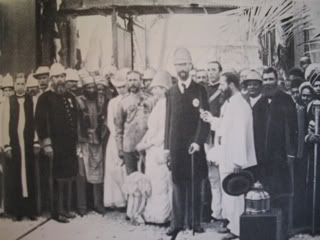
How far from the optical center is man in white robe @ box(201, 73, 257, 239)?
182 centimetres

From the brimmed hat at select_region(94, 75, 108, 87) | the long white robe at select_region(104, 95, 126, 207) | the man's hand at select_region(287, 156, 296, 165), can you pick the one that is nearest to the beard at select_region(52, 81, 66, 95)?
the brimmed hat at select_region(94, 75, 108, 87)

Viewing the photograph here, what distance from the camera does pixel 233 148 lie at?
5.99 feet

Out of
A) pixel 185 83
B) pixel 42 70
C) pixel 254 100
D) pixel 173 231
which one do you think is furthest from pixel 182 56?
pixel 173 231

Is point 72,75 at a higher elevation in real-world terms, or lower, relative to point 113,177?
higher

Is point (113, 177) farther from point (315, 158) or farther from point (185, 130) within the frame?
point (315, 158)

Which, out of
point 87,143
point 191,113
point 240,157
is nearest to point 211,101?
point 191,113

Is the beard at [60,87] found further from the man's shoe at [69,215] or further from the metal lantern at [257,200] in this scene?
the metal lantern at [257,200]

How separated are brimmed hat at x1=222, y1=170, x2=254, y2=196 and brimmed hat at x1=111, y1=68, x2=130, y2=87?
519 millimetres

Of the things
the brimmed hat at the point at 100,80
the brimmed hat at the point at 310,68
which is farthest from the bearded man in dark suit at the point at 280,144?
the brimmed hat at the point at 100,80

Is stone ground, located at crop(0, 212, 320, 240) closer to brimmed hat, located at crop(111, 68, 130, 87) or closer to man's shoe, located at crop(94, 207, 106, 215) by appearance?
man's shoe, located at crop(94, 207, 106, 215)

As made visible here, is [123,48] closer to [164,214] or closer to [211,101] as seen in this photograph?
[211,101]

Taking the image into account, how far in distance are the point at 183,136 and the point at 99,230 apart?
457 millimetres

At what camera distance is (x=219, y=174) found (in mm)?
1828

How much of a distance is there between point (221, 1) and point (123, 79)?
1.49 feet
